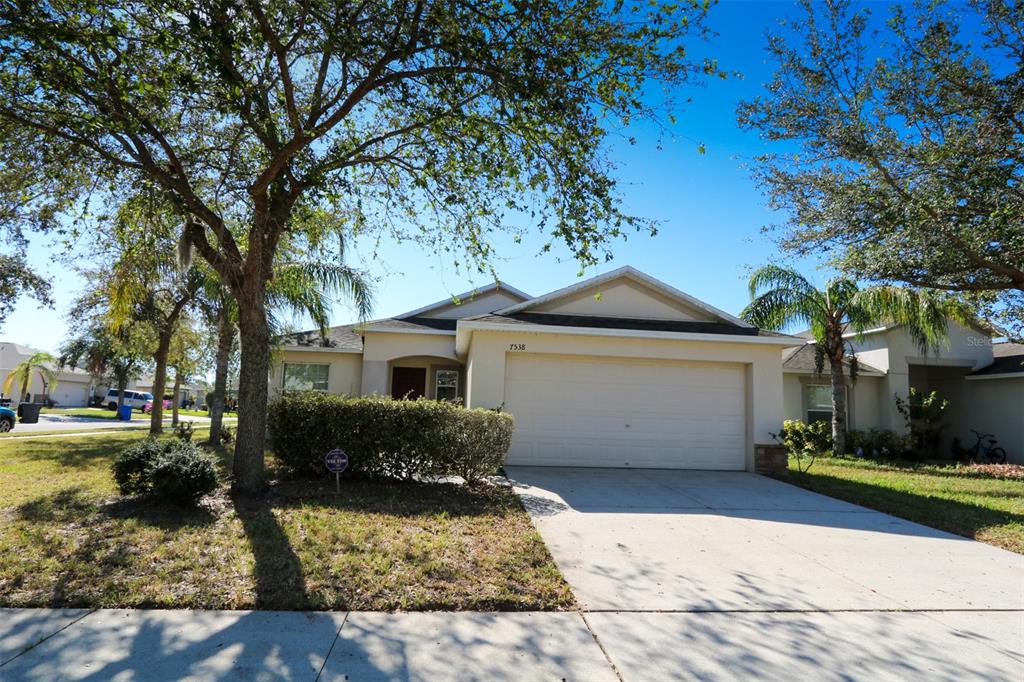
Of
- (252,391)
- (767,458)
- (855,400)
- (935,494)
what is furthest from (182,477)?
(855,400)

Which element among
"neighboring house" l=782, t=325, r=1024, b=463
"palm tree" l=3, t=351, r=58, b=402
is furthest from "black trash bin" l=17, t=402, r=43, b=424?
"neighboring house" l=782, t=325, r=1024, b=463

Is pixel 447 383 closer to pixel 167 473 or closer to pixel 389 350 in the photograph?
pixel 389 350

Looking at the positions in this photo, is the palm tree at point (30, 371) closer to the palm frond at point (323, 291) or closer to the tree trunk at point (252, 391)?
the palm frond at point (323, 291)

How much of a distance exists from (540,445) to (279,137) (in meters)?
7.29

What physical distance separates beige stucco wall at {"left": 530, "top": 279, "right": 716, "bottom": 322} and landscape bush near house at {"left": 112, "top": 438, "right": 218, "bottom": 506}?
8.17 m

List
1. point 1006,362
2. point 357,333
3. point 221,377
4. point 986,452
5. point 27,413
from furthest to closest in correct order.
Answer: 1. point 27,413
2. point 1006,362
3. point 986,452
4. point 357,333
5. point 221,377

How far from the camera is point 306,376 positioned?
17344 mm

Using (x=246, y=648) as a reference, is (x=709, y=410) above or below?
above

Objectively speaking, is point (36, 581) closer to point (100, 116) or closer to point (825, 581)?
point (100, 116)

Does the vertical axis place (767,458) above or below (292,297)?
below

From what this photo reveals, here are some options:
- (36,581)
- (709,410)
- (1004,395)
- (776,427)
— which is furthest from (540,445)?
(1004,395)

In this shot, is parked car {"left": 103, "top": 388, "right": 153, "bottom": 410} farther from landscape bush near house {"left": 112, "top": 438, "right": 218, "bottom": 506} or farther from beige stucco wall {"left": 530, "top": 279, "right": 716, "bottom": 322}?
landscape bush near house {"left": 112, "top": 438, "right": 218, "bottom": 506}

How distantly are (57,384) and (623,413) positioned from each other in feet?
176

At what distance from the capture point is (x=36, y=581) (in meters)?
4.67
